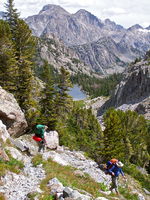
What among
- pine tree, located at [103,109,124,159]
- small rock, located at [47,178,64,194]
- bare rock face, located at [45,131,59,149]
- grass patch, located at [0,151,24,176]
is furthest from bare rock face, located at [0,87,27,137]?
pine tree, located at [103,109,124,159]

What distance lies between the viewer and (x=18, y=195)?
12367 mm

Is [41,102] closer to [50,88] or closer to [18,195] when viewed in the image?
[50,88]

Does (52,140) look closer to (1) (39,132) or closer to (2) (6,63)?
(2) (6,63)

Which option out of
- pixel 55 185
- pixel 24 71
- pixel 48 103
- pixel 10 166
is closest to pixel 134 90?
pixel 48 103

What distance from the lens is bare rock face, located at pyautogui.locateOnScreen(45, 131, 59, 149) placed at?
31.9 metres

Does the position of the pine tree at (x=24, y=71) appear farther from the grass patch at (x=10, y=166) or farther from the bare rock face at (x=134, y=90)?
the bare rock face at (x=134, y=90)

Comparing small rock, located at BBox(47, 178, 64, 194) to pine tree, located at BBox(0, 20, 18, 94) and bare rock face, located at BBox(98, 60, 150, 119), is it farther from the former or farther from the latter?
bare rock face, located at BBox(98, 60, 150, 119)

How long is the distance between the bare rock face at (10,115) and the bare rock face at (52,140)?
4444 millimetres

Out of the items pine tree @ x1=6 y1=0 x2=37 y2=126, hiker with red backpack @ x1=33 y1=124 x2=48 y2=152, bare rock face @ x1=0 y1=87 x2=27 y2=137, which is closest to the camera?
hiker with red backpack @ x1=33 y1=124 x2=48 y2=152

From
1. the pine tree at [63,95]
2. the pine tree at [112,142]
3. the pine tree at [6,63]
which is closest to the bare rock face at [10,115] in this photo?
the pine tree at [6,63]

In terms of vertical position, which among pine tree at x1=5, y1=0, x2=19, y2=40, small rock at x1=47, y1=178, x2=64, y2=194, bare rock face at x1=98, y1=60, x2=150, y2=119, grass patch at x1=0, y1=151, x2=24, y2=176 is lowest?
bare rock face at x1=98, y1=60, x2=150, y2=119

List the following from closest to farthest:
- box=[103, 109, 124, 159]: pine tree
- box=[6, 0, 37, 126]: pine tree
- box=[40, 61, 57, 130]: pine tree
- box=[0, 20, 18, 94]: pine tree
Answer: box=[0, 20, 18, 94]: pine tree → box=[6, 0, 37, 126]: pine tree → box=[40, 61, 57, 130]: pine tree → box=[103, 109, 124, 159]: pine tree

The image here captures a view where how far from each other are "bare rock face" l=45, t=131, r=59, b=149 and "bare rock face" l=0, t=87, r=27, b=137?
444 cm

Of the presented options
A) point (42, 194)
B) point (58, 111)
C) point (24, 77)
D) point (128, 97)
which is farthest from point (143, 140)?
point (128, 97)
